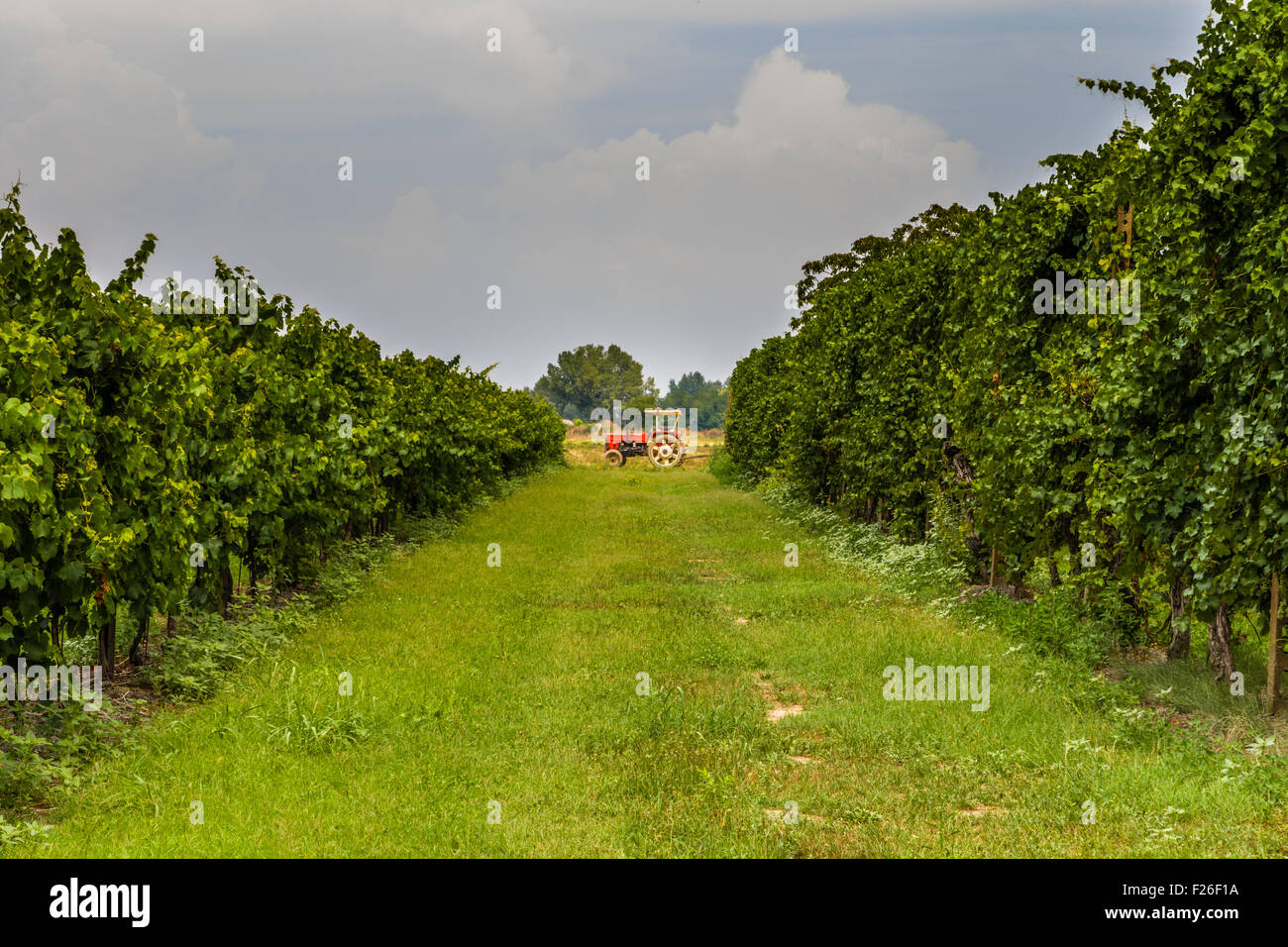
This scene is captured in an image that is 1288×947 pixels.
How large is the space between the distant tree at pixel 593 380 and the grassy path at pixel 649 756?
4830 inches

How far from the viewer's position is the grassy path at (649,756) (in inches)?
217

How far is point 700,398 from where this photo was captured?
558ft

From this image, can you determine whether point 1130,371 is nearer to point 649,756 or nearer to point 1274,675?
point 1274,675

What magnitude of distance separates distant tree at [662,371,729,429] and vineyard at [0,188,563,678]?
439 feet

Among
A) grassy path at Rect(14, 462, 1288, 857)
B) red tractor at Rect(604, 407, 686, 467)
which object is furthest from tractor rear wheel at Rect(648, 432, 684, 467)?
grassy path at Rect(14, 462, 1288, 857)

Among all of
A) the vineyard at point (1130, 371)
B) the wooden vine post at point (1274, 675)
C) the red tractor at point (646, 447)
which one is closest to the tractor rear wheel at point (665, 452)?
the red tractor at point (646, 447)

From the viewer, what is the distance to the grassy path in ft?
18.0

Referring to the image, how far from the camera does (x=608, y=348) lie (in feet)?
464

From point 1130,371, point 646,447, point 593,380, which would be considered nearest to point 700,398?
point 593,380

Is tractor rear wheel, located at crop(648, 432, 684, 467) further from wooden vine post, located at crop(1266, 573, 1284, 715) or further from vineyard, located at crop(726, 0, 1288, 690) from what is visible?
wooden vine post, located at crop(1266, 573, 1284, 715)

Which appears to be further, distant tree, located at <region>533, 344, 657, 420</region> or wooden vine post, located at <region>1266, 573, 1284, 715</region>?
distant tree, located at <region>533, 344, 657, 420</region>

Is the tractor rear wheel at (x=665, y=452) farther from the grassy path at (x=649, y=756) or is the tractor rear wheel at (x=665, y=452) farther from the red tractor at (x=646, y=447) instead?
the grassy path at (x=649, y=756)

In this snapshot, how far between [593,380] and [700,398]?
37122 millimetres
